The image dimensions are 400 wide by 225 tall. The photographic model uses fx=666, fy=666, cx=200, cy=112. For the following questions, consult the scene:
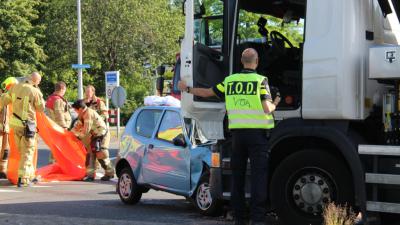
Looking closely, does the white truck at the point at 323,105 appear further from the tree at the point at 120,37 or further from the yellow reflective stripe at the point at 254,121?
the tree at the point at 120,37

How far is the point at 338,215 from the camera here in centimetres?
614

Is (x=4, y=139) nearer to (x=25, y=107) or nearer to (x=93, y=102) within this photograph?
(x=25, y=107)

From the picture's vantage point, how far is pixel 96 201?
10.6 metres

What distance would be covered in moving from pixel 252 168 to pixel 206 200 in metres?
1.97

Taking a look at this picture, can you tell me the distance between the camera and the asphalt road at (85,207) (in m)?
8.16

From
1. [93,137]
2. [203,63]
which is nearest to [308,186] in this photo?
[203,63]

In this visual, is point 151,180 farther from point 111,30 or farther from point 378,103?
point 111,30

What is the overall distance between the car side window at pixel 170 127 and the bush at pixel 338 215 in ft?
10.5

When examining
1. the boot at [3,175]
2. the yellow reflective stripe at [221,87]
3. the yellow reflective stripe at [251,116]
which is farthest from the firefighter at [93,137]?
the yellow reflective stripe at [251,116]

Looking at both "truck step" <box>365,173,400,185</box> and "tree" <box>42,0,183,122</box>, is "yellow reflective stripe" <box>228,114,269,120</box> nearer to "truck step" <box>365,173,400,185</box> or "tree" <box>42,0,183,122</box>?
→ "truck step" <box>365,173,400,185</box>

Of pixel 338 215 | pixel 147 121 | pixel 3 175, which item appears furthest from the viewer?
pixel 3 175

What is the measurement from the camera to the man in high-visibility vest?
6.80 m

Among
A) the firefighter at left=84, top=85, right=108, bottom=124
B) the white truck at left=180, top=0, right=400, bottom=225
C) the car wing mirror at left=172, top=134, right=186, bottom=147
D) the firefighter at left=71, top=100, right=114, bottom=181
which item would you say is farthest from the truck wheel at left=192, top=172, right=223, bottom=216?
the firefighter at left=84, top=85, right=108, bottom=124

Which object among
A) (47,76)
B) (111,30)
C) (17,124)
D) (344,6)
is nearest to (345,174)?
(344,6)
